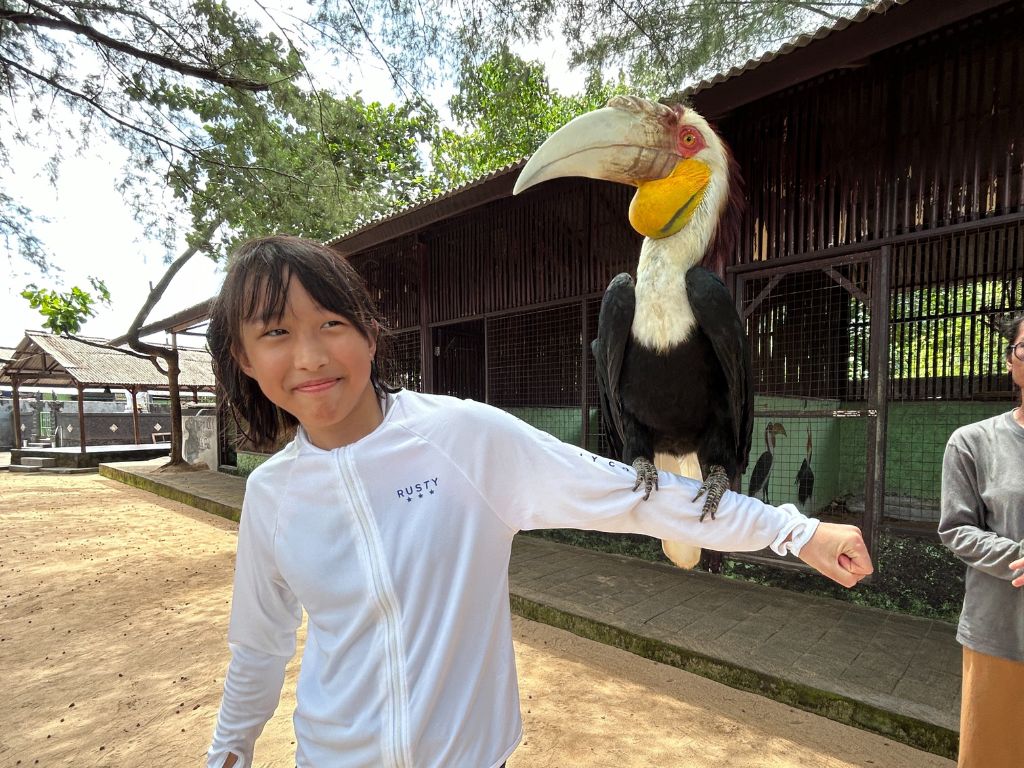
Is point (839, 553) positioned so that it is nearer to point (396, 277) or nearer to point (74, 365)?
point (396, 277)

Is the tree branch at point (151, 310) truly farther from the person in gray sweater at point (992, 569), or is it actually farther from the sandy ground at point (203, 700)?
the person in gray sweater at point (992, 569)

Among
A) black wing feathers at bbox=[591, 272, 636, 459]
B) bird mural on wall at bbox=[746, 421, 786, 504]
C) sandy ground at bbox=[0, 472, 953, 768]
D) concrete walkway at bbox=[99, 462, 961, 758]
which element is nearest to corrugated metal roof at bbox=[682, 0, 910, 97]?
black wing feathers at bbox=[591, 272, 636, 459]

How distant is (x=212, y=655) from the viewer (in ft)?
10.7

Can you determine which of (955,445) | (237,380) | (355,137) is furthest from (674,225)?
(355,137)

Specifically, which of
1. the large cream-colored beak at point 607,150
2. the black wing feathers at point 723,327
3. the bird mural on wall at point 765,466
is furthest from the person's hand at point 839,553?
the bird mural on wall at point 765,466

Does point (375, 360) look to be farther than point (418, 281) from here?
No

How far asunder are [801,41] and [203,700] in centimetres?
503

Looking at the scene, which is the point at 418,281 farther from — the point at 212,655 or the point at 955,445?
the point at 955,445

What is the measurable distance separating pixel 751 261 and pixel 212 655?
472cm

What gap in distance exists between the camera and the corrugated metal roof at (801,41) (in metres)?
2.64

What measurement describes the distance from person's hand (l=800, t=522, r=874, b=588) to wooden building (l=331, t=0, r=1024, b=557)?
3.08 meters

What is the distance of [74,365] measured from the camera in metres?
13.1

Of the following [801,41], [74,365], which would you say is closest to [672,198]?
[801,41]

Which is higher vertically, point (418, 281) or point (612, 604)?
point (418, 281)
